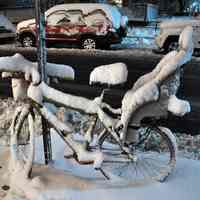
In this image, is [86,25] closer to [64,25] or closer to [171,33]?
[64,25]

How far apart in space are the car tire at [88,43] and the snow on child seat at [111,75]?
1246cm

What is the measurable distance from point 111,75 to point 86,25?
12.6m

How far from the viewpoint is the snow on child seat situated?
391cm

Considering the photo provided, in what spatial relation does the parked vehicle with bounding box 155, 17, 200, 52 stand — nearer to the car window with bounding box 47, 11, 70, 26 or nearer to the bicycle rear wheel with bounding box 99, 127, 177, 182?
the car window with bounding box 47, 11, 70, 26

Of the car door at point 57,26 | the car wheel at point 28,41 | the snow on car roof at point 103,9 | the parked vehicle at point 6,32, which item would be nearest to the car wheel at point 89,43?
the car door at point 57,26

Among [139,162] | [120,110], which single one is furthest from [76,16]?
[120,110]

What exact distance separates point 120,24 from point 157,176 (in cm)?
1298

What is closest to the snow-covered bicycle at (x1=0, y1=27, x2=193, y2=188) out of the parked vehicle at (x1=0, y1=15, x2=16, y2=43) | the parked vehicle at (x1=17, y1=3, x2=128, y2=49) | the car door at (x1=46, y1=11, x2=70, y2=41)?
the parked vehicle at (x1=17, y1=3, x2=128, y2=49)

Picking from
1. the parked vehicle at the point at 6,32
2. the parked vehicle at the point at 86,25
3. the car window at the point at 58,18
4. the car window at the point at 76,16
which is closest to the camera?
the parked vehicle at the point at 86,25

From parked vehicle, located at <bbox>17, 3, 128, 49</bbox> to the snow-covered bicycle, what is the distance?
1211 centimetres

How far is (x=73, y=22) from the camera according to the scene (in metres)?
16.5

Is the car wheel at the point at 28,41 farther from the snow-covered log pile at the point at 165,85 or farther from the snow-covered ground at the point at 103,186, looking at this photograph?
the snow-covered log pile at the point at 165,85

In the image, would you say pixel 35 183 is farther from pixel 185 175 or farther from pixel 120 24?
pixel 120 24

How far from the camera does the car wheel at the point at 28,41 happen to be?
56.6ft
